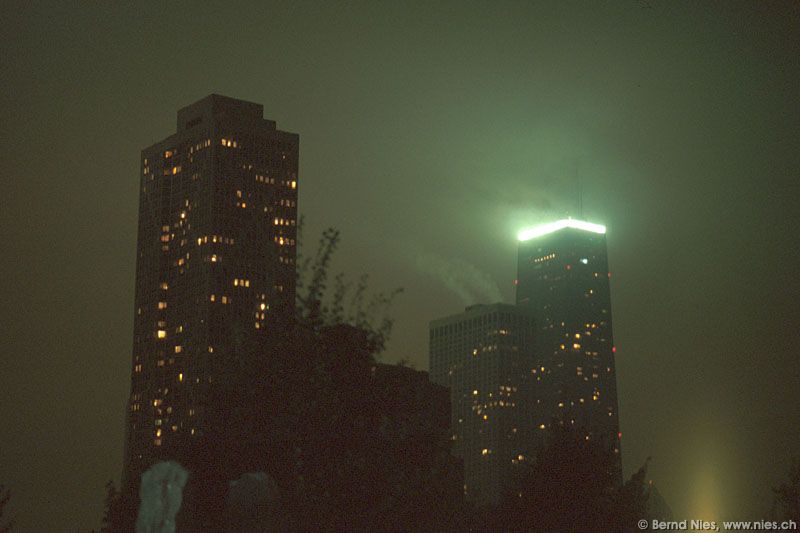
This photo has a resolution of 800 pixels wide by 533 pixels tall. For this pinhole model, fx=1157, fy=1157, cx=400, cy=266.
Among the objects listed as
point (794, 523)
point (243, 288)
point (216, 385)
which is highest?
point (243, 288)

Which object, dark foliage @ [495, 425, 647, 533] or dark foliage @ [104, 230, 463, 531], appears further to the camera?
dark foliage @ [495, 425, 647, 533]

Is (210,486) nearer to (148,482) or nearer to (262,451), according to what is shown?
(262,451)

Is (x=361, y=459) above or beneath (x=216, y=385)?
beneath

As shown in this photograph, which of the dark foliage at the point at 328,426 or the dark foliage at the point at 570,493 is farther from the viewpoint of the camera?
the dark foliage at the point at 570,493

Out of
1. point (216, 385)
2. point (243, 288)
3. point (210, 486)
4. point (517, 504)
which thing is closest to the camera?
point (216, 385)

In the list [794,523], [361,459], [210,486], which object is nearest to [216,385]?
[361,459]

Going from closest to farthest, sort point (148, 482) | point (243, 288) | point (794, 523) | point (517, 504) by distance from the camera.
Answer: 1. point (517, 504)
2. point (794, 523)
3. point (148, 482)
4. point (243, 288)

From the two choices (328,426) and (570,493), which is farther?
(570,493)

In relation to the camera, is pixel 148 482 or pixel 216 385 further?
pixel 148 482

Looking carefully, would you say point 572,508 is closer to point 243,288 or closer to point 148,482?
point 148,482

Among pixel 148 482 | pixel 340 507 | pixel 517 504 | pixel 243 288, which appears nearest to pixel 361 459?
pixel 340 507
